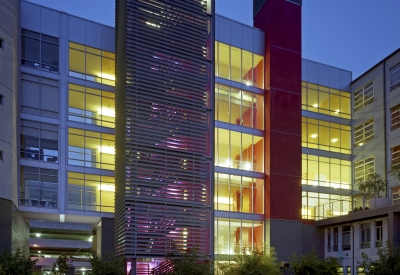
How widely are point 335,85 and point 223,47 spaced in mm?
12583

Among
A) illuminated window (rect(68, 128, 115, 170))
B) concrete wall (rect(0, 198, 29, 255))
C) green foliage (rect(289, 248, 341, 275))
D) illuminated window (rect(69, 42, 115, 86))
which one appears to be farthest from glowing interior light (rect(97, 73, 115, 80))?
green foliage (rect(289, 248, 341, 275))

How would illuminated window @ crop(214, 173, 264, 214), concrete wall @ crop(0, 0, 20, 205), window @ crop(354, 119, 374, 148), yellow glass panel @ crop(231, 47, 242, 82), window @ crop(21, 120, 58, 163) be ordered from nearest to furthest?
concrete wall @ crop(0, 0, 20, 205) → window @ crop(21, 120, 58, 163) → illuminated window @ crop(214, 173, 264, 214) → yellow glass panel @ crop(231, 47, 242, 82) → window @ crop(354, 119, 374, 148)

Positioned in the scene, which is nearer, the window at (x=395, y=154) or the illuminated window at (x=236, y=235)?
the illuminated window at (x=236, y=235)

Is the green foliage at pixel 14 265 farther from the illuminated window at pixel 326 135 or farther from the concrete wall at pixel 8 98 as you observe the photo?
the illuminated window at pixel 326 135

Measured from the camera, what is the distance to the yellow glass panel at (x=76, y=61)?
32000mm

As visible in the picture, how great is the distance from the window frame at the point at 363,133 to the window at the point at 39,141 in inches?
1033

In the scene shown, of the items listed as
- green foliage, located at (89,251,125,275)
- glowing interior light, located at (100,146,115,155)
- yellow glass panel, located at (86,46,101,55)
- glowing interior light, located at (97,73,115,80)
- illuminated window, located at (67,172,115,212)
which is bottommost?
green foliage, located at (89,251,125,275)

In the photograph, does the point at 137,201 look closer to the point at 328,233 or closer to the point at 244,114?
the point at 244,114

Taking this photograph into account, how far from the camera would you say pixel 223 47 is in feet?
120

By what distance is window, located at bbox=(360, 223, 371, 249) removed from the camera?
111 feet

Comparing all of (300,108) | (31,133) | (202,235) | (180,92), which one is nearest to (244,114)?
(300,108)

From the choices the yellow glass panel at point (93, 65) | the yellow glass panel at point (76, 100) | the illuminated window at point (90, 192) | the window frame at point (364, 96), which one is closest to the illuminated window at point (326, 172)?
the window frame at point (364, 96)

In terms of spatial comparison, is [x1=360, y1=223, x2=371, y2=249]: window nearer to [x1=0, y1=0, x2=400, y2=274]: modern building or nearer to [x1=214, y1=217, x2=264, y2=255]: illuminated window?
[x1=0, y1=0, x2=400, y2=274]: modern building

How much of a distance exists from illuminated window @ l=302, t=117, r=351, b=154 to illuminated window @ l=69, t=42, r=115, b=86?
17.3 metres
